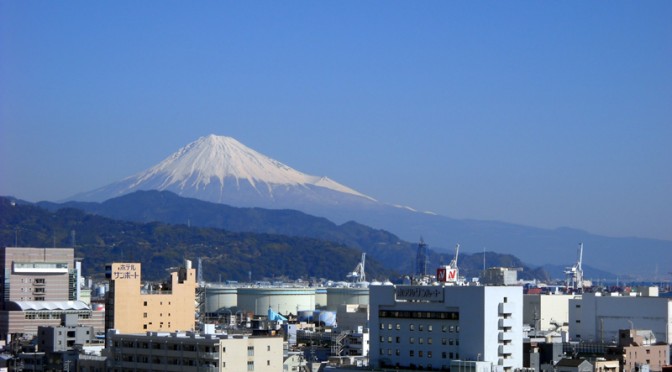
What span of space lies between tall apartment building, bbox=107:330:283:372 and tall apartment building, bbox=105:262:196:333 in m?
15.8

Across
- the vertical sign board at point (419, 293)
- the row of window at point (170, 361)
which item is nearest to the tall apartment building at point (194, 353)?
the row of window at point (170, 361)

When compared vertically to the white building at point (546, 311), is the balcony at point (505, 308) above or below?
above

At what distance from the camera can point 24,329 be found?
292ft

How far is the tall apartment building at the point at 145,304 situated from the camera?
7388 centimetres

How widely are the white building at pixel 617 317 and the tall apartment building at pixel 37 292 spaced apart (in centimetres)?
3071

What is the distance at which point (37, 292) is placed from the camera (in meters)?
96.3

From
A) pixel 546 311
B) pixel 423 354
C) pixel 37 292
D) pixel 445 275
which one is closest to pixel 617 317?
pixel 546 311

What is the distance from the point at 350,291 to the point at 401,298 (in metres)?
95.0

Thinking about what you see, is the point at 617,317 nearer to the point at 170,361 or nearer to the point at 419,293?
the point at 419,293

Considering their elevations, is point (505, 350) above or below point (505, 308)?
below

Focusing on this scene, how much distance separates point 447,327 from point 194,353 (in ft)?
32.4

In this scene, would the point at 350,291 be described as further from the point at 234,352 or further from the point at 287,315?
the point at 234,352

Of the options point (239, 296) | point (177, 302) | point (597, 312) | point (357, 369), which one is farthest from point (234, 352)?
point (239, 296)

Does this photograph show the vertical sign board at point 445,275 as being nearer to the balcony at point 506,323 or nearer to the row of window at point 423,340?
the row of window at point 423,340
